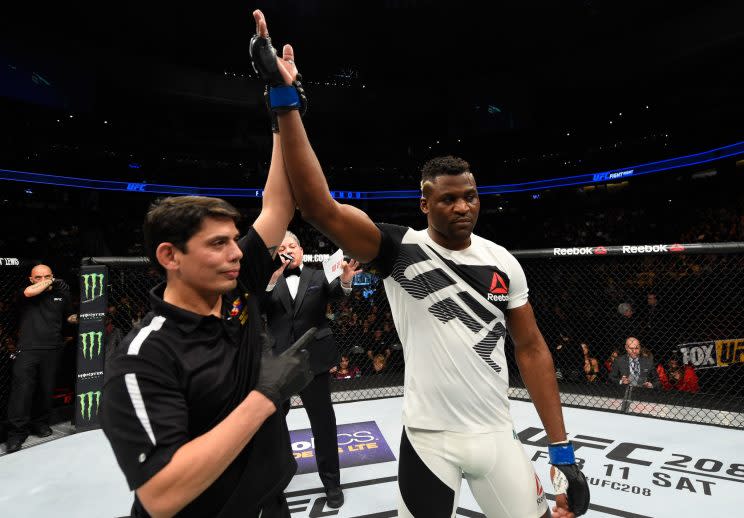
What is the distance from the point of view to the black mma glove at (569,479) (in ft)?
5.13

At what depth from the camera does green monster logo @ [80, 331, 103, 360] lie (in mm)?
4266

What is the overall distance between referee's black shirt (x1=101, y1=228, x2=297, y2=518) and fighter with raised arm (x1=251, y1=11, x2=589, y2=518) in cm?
42

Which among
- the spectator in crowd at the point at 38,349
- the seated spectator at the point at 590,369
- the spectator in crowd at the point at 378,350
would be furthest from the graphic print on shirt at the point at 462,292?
the spectator in crowd at the point at 378,350

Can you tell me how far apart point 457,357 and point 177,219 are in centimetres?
105

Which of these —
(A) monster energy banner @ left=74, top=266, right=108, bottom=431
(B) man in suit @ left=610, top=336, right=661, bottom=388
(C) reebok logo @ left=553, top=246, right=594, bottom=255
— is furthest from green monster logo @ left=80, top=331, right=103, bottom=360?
(B) man in suit @ left=610, top=336, right=661, bottom=388

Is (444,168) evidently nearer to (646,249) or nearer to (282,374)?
(282,374)

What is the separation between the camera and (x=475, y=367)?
5.15 feet

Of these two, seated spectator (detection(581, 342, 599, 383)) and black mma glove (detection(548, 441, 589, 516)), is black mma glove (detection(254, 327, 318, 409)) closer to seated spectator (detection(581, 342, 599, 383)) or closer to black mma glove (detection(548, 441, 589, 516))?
black mma glove (detection(548, 441, 589, 516))

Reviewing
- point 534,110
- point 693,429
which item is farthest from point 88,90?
point 693,429

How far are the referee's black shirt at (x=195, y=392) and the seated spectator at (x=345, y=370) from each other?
5.38 metres

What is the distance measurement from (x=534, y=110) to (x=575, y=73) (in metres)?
1.58

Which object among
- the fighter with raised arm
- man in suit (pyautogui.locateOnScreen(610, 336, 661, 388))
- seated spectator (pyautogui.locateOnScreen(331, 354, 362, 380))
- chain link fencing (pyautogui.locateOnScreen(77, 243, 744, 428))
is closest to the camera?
the fighter with raised arm

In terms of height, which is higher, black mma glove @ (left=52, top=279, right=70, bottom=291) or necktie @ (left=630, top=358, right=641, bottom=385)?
black mma glove @ (left=52, top=279, right=70, bottom=291)

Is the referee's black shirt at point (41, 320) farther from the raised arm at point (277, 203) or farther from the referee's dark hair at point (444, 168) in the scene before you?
the referee's dark hair at point (444, 168)
